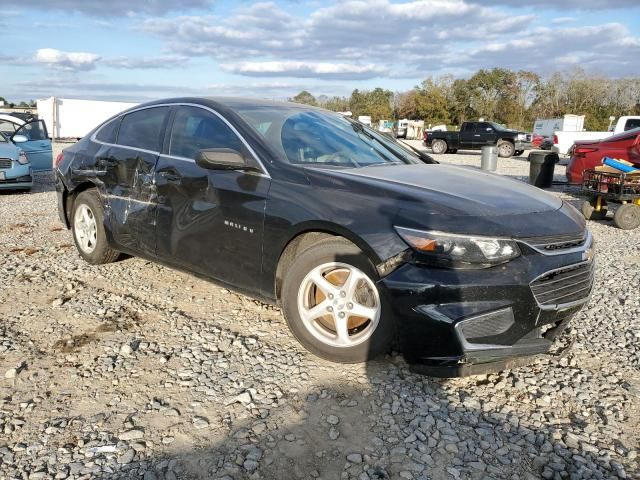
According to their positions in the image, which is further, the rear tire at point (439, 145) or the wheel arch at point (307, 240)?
the rear tire at point (439, 145)

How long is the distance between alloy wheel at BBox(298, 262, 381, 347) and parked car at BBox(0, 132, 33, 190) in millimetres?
9530

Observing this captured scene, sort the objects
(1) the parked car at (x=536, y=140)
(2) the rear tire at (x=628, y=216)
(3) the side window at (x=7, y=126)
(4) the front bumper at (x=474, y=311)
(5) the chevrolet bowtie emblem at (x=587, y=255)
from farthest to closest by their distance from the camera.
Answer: (1) the parked car at (x=536, y=140) → (3) the side window at (x=7, y=126) → (2) the rear tire at (x=628, y=216) → (5) the chevrolet bowtie emblem at (x=587, y=255) → (4) the front bumper at (x=474, y=311)

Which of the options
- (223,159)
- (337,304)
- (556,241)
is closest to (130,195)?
(223,159)

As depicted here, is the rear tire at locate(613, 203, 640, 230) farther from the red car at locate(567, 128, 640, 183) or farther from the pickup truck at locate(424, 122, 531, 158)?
the pickup truck at locate(424, 122, 531, 158)

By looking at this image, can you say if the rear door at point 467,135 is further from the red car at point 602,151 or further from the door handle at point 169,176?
the door handle at point 169,176

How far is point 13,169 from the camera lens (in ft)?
34.9

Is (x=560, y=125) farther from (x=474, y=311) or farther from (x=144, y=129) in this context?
(x=474, y=311)

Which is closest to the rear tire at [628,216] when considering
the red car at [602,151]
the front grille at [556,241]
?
the red car at [602,151]

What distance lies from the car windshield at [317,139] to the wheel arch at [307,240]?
1.73 feet

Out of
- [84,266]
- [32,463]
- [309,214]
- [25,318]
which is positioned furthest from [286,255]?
[84,266]

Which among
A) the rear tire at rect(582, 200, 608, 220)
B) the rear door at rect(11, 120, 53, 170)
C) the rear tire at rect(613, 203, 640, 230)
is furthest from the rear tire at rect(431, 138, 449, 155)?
the rear tire at rect(613, 203, 640, 230)

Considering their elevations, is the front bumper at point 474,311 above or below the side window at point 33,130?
below

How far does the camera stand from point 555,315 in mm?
3008

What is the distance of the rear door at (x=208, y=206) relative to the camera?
3.63m
